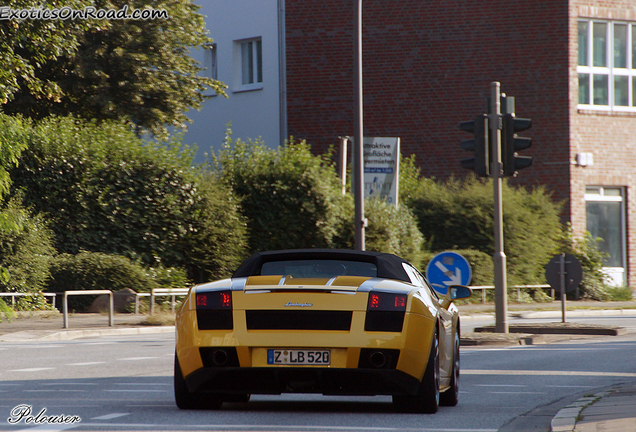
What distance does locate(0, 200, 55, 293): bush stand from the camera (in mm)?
21391

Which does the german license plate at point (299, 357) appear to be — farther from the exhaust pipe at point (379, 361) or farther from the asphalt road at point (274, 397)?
the asphalt road at point (274, 397)

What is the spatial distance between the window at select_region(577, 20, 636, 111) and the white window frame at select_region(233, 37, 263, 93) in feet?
35.8

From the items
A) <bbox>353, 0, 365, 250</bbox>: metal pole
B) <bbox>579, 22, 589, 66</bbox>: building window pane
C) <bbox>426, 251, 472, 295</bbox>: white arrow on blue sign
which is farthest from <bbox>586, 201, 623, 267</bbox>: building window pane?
<bbox>426, 251, 472, 295</bbox>: white arrow on blue sign

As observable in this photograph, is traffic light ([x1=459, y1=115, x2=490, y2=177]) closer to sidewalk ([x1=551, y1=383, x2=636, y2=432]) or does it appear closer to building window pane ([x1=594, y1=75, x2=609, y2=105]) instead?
sidewalk ([x1=551, y1=383, x2=636, y2=432])

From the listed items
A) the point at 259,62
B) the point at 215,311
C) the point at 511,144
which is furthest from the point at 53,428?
the point at 259,62

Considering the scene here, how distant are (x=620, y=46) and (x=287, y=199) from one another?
1322 cm

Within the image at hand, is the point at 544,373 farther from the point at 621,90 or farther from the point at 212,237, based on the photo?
the point at 621,90

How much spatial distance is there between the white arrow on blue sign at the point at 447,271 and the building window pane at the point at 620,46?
1932cm

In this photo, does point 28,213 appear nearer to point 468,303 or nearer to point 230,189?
point 230,189

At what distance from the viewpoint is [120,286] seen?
22438 millimetres

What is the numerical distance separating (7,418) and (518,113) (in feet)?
86.7

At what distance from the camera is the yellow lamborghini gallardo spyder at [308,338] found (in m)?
7.14

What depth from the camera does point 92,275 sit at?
875 inches

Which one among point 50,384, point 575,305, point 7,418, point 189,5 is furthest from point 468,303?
point 7,418
